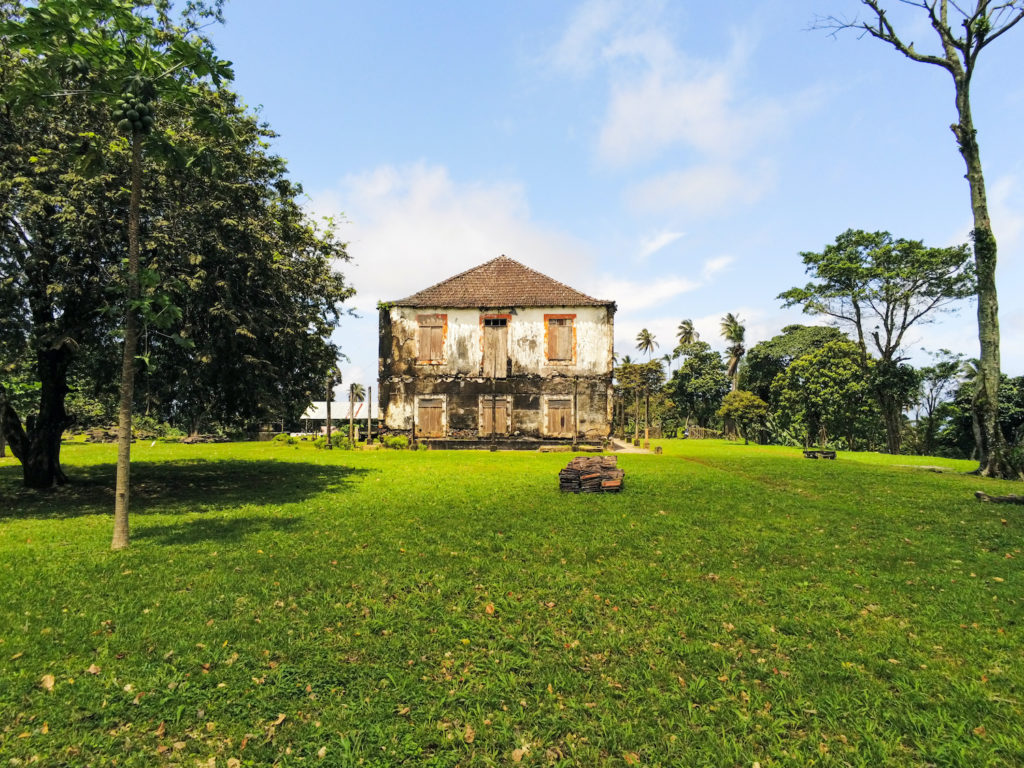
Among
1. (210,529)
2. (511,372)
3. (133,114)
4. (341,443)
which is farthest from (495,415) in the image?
(133,114)

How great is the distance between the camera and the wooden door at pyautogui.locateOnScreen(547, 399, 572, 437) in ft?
94.9

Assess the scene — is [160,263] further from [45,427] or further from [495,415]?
[495,415]

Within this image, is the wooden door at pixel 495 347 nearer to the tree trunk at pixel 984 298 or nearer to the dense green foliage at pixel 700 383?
the tree trunk at pixel 984 298

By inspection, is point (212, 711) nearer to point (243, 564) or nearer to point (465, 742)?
point (465, 742)

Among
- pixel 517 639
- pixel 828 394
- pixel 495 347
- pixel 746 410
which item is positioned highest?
pixel 495 347

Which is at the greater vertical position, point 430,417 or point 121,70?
point 121,70

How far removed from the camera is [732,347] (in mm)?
62062

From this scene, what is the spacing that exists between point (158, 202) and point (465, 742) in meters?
15.0

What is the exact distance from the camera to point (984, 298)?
58.3 feet

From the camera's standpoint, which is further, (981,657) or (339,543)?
(339,543)

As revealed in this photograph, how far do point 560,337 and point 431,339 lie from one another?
25.5 feet

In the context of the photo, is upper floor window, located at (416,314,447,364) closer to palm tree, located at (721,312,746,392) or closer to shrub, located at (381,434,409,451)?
shrub, located at (381,434,409,451)

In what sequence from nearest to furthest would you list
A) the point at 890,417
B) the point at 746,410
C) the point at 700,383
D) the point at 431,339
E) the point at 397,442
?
the point at 397,442 < the point at 431,339 < the point at 890,417 < the point at 746,410 < the point at 700,383

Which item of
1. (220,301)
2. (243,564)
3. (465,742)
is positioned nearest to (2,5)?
(220,301)
